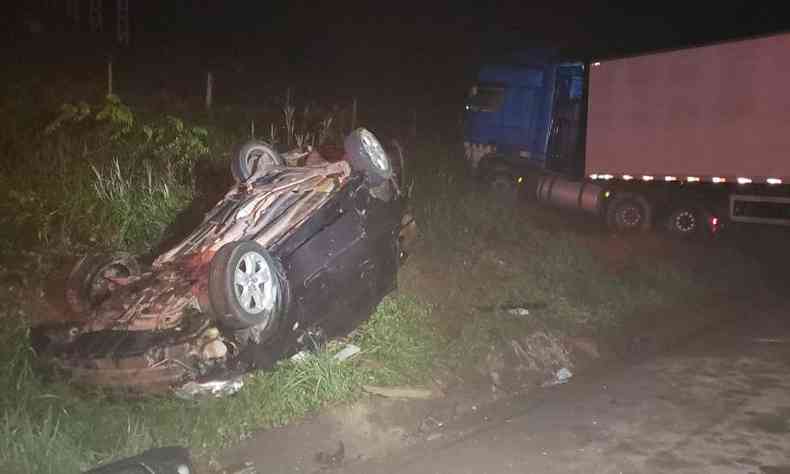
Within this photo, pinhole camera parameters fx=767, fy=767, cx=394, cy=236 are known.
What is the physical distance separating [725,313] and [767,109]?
411 centimetres

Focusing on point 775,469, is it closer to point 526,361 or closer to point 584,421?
point 584,421

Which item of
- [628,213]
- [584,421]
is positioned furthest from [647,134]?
[584,421]

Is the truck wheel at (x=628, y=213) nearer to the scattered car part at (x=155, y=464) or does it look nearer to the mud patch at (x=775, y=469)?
the mud patch at (x=775, y=469)

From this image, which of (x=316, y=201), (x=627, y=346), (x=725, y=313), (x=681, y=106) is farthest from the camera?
(x=681, y=106)

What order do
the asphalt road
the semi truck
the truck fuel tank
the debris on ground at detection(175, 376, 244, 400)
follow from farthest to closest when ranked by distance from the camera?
1. the truck fuel tank
2. the semi truck
3. the debris on ground at detection(175, 376, 244, 400)
4. the asphalt road

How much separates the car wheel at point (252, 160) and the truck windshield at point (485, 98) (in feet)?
33.6

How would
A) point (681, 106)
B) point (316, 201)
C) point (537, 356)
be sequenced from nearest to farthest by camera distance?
point (316, 201)
point (537, 356)
point (681, 106)

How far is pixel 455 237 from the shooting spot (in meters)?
9.88

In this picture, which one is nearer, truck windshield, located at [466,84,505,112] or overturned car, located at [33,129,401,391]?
overturned car, located at [33,129,401,391]

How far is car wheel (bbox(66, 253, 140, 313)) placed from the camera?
5.93m

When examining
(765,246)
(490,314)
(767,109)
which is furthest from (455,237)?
(765,246)

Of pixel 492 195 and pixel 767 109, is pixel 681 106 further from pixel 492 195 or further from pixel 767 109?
pixel 492 195

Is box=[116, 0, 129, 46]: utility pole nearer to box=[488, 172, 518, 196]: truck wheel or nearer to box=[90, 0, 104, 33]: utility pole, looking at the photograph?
box=[90, 0, 104, 33]: utility pole

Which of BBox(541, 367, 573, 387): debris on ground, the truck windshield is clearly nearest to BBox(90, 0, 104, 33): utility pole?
the truck windshield
